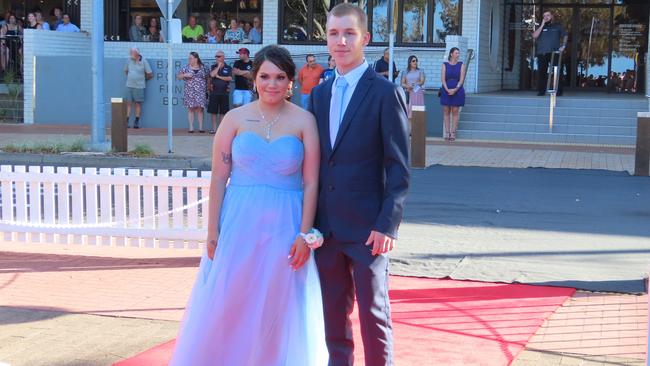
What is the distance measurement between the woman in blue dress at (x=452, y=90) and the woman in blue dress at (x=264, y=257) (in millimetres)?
15917

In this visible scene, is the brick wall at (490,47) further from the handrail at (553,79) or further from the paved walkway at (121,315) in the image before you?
the paved walkway at (121,315)

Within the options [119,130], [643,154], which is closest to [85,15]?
[119,130]

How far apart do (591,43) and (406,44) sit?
20.0 ft

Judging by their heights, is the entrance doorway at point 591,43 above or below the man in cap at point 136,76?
above

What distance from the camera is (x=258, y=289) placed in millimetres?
4223

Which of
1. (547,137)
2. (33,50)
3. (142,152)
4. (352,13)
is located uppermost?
(33,50)

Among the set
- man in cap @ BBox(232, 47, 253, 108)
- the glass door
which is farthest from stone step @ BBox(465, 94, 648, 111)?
man in cap @ BBox(232, 47, 253, 108)

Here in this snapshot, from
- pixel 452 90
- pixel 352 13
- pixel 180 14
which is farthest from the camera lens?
pixel 180 14

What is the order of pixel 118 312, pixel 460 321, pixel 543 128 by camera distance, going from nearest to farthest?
pixel 460 321
pixel 118 312
pixel 543 128

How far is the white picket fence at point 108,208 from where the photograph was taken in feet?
25.7

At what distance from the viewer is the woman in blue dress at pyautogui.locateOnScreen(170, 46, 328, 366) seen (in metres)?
4.17

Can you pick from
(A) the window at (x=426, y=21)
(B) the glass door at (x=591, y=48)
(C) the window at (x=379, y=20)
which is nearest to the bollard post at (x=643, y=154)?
(A) the window at (x=426, y=21)

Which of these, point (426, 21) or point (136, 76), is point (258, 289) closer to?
point (136, 76)

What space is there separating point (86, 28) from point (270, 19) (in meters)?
5.52
